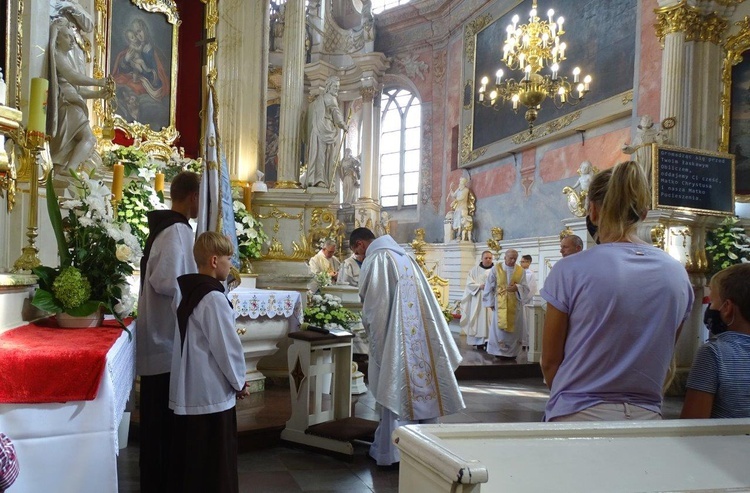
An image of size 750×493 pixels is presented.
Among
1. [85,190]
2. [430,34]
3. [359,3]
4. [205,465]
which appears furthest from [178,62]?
[359,3]

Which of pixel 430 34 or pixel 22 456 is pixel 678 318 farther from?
pixel 430 34

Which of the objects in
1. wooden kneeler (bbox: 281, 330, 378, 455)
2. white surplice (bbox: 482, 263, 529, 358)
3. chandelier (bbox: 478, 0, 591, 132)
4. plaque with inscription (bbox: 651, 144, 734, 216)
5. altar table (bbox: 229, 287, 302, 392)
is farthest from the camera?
chandelier (bbox: 478, 0, 591, 132)

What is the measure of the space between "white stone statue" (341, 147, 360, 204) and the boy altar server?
17269mm

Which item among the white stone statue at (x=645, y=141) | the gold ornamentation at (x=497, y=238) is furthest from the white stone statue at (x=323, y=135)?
the gold ornamentation at (x=497, y=238)

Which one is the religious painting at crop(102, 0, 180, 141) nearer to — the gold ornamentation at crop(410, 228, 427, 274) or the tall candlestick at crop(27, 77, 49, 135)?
the tall candlestick at crop(27, 77, 49, 135)

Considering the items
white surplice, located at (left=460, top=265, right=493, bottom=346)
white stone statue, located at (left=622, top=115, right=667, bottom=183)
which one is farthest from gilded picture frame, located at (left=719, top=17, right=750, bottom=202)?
white surplice, located at (left=460, top=265, right=493, bottom=346)

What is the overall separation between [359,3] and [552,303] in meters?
21.1

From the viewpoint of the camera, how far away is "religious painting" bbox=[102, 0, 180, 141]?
720cm

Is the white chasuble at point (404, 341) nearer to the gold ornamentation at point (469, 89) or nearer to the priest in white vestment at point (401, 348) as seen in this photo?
the priest in white vestment at point (401, 348)

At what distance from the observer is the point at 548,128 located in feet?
45.6

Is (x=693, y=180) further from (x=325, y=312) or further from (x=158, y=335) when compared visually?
(x=158, y=335)

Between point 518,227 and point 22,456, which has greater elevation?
point 518,227

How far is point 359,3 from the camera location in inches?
838

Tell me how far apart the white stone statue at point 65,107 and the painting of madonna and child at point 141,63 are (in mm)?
2064
